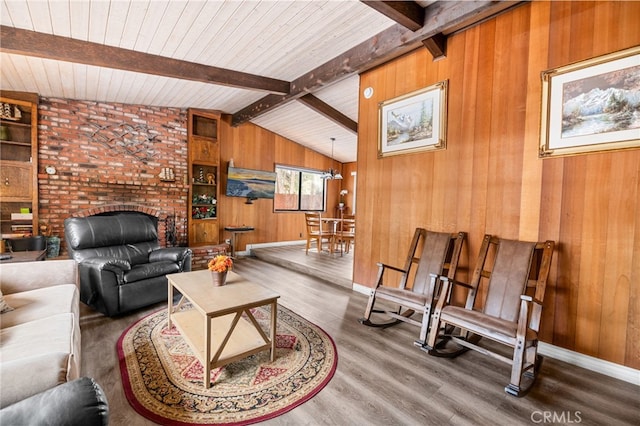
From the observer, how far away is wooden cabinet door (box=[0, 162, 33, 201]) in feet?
13.4

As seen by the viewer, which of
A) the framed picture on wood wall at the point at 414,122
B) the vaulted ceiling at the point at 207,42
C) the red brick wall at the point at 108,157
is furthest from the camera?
the red brick wall at the point at 108,157

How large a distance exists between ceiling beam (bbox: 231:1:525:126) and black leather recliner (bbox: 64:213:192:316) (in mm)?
3013

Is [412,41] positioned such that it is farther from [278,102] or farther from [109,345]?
[109,345]

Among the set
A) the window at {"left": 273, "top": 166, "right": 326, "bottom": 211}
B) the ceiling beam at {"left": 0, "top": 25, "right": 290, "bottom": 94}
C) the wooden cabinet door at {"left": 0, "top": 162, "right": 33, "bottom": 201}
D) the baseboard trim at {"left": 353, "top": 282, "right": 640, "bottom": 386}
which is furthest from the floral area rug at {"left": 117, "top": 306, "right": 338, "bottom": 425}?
the window at {"left": 273, "top": 166, "right": 326, "bottom": 211}

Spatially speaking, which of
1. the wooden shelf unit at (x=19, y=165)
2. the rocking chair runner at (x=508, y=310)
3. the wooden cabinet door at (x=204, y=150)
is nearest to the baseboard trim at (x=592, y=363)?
the rocking chair runner at (x=508, y=310)

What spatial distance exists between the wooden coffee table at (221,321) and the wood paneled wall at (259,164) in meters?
4.05

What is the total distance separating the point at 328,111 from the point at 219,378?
4609 millimetres

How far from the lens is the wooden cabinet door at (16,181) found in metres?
4.08

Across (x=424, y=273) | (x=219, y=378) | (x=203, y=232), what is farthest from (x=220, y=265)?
(x=203, y=232)

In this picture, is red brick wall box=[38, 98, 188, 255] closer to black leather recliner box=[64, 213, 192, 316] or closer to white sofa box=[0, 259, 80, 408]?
black leather recliner box=[64, 213, 192, 316]

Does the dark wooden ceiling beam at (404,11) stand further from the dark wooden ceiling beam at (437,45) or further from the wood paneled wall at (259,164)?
the wood paneled wall at (259,164)

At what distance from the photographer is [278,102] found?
489 centimetres

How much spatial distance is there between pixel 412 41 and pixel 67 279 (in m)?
4.03

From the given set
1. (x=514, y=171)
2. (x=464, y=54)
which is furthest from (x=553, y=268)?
(x=464, y=54)
